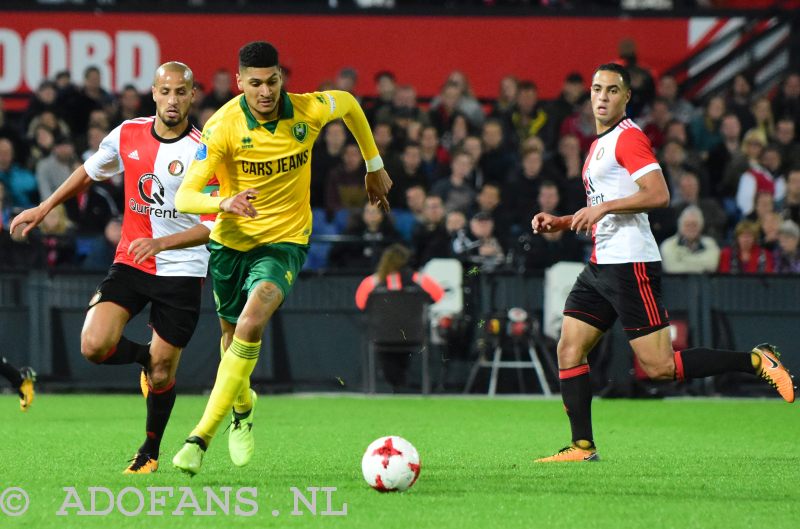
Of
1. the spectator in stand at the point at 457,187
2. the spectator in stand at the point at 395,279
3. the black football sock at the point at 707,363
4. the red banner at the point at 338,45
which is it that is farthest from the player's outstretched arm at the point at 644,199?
the red banner at the point at 338,45

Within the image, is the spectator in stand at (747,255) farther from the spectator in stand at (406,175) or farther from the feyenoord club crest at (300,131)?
the feyenoord club crest at (300,131)

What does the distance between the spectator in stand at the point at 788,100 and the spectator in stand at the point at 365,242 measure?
21.7ft

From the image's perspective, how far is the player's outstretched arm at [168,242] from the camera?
25.4 ft

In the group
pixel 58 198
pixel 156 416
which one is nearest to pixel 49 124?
pixel 58 198

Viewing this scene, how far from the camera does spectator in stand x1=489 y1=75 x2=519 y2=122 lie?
19.3 m

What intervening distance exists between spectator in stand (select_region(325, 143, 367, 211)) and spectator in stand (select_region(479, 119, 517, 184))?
1680mm

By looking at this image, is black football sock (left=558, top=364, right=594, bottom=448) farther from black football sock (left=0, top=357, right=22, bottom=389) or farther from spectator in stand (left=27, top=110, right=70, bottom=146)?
spectator in stand (left=27, top=110, right=70, bottom=146)

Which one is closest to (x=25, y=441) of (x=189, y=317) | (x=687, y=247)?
(x=189, y=317)

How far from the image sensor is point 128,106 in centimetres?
1845

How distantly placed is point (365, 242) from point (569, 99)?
460 cm

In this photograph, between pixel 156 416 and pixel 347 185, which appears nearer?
pixel 156 416

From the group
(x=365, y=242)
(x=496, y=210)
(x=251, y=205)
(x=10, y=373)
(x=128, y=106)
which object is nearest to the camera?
(x=251, y=205)

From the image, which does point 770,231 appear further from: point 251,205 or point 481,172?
point 251,205

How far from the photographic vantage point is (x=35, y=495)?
23.6ft
